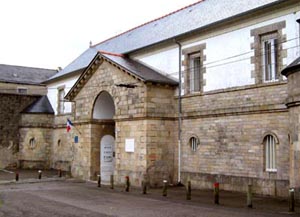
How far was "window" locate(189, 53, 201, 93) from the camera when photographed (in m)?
20.1

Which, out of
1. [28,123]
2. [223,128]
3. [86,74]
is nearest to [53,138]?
[28,123]

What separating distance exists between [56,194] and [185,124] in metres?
6.50

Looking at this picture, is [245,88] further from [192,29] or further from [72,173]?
[72,173]

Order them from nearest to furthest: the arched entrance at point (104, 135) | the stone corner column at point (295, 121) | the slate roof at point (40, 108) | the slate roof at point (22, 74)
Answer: the stone corner column at point (295, 121), the arched entrance at point (104, 135), the slate roof at point (40, 108), the slate roof at point (22, 74)

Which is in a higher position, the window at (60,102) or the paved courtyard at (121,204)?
the window at (60,102)

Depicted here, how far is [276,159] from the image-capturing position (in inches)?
627

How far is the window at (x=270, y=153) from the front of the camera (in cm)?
1612

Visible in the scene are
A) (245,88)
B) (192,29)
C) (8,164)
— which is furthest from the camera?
(8,164)

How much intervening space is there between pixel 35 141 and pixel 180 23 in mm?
16722

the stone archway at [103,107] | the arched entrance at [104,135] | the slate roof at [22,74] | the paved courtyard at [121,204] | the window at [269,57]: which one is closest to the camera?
the paved courtyard at [121,204]

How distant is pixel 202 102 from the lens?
63.2ft

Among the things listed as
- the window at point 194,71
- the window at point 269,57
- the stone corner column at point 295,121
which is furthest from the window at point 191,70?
the stone corner column at point 295,121

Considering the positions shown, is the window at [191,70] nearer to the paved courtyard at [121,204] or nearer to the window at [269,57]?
the window at [269,57]

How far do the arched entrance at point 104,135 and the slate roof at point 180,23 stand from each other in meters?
3.12
